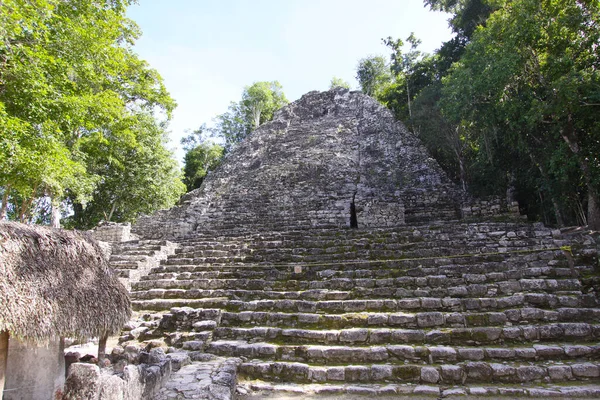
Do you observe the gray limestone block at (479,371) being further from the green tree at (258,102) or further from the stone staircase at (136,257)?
the green tree at (258,102)

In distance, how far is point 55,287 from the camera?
3.66 meters

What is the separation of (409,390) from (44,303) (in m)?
3.97

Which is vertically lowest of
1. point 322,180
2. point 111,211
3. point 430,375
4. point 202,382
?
point 430,375

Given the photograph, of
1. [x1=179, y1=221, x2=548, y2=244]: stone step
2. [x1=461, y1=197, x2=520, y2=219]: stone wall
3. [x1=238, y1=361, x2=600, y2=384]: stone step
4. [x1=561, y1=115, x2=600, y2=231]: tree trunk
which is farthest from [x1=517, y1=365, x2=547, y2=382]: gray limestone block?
[x1=561, y1=115, x2=600, y2=231]: tree trunk

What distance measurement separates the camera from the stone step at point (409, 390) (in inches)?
140

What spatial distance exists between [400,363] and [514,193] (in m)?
9.55

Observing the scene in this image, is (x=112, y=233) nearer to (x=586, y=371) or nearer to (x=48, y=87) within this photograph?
(x=48, y=87)

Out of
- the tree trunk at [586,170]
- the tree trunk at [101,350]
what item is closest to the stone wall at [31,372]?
the tree trunk at [101,350]

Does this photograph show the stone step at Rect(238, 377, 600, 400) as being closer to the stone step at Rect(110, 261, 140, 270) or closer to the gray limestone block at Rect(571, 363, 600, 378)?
the gray limestone block at Rect(571, 363, 600, 378)

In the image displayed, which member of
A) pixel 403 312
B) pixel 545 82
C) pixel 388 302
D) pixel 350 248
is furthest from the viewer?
pixel 545 82

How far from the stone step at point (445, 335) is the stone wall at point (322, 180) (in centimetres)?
493

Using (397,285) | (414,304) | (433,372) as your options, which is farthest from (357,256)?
(433,372)

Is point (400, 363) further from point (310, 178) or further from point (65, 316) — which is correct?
point (310, 178)

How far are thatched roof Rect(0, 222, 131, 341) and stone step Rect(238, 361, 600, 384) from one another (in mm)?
1888
